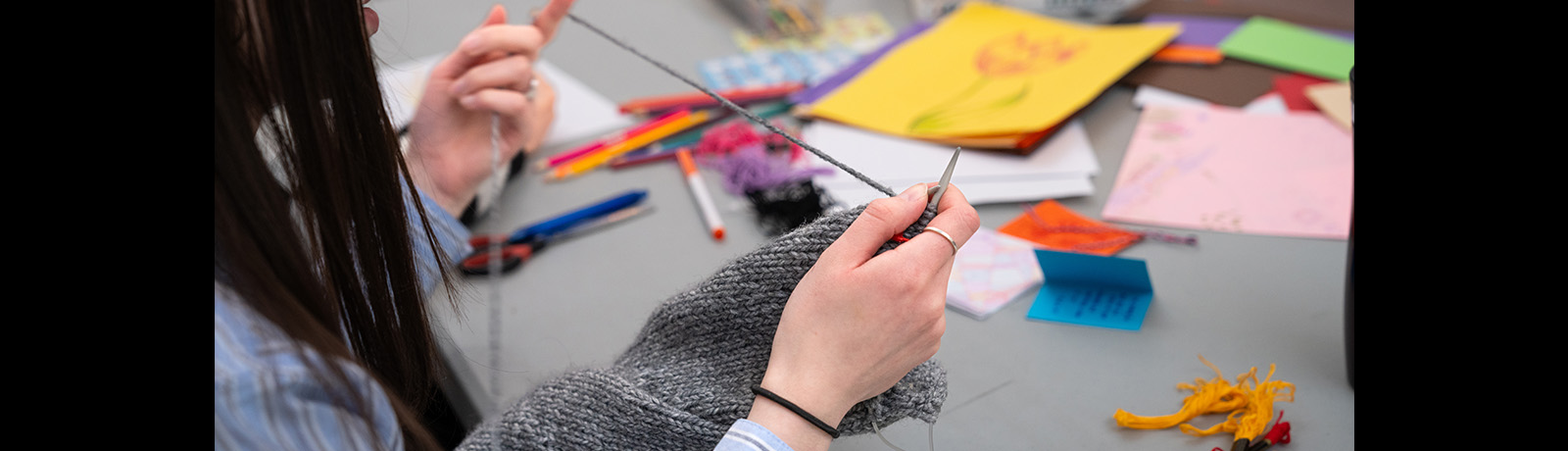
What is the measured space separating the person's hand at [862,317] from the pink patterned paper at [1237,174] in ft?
1.14

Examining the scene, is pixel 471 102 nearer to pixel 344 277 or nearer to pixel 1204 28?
pixel 344 277

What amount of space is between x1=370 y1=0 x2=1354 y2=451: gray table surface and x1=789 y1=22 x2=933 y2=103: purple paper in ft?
0.59

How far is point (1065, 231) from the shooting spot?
31.4 inches

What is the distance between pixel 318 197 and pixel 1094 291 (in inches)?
20.0

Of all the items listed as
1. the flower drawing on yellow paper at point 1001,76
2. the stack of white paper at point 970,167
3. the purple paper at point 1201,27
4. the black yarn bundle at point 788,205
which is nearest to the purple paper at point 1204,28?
the purple paper at point 1201,27

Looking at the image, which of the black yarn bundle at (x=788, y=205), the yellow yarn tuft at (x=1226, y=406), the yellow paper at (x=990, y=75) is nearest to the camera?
the yellow yarn tuft at (x=1226, y=406)

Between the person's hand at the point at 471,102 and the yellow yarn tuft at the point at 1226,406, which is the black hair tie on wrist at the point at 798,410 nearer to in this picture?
the yellow yarn tuft at the point at 1226,406

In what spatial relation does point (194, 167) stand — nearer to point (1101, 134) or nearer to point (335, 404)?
point (335, 404)

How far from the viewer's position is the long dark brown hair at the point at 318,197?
45cm

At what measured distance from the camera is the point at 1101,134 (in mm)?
936

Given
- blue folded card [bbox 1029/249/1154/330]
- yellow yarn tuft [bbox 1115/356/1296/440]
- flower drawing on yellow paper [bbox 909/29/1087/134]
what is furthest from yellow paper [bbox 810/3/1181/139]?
yellow yarn tuft [bbox 1115/356/1296/440]

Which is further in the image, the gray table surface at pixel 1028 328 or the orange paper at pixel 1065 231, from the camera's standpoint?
the orange paper at pixel 1065 231
